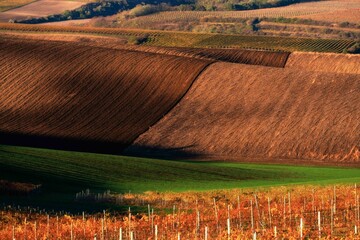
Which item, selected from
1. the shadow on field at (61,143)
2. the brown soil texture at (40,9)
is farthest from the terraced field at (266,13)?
the shadow on field at (61,143)

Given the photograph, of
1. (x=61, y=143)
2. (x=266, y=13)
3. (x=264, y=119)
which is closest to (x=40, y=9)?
(x=266, y=13)

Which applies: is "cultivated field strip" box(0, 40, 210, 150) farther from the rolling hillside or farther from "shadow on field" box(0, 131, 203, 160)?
"shadow on field" box(0, 131, 203, 160)

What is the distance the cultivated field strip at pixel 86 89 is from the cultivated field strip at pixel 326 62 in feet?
35.5

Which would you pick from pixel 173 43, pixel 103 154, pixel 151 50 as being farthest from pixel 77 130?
pixel 173 43

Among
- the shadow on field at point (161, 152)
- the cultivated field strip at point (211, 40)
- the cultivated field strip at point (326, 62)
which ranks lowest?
the shadow on field at point (161, 152)

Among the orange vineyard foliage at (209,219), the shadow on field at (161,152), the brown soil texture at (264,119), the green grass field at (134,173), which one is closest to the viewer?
the orange vineyard foliage at (209,219)

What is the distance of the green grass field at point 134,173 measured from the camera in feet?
152

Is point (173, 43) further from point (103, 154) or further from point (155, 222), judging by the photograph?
point (155, 222)

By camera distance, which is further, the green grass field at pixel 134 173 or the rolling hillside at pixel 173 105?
the rolling hillside at pixel 173 105

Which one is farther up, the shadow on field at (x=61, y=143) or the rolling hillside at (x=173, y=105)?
the rolling hillside at (x=173, y=105)

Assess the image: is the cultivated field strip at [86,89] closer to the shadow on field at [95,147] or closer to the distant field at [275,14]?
the shadow on field at [95,147]

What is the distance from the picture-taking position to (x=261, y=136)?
6228 centimetres

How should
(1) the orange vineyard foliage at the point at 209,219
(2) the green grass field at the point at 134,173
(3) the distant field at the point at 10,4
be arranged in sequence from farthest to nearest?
(3) the distant field at the point at 10,4, (2) the green grass field at the point at 134,173, (1) the orange vineyard foliage at the point at 209,219

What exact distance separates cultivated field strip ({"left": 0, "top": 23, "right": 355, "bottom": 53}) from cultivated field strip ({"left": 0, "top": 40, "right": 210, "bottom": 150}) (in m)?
28.9
